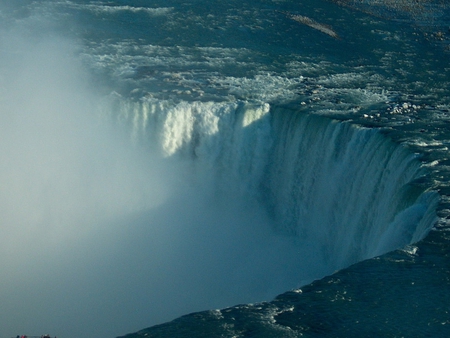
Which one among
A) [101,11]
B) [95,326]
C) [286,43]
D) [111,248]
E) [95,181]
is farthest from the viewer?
[101,11]

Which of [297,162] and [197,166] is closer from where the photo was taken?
[297,162]

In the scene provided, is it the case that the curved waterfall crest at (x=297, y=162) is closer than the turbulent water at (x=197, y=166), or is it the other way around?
the curved waterfall crest at (x=297, y=162)

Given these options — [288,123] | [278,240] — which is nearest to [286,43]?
[288,123]

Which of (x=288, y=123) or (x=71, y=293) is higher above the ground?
(x=288, y=123)

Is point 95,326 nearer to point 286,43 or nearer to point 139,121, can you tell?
point 139,121

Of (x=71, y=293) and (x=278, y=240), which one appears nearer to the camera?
Answer: (x=71, y=293)
